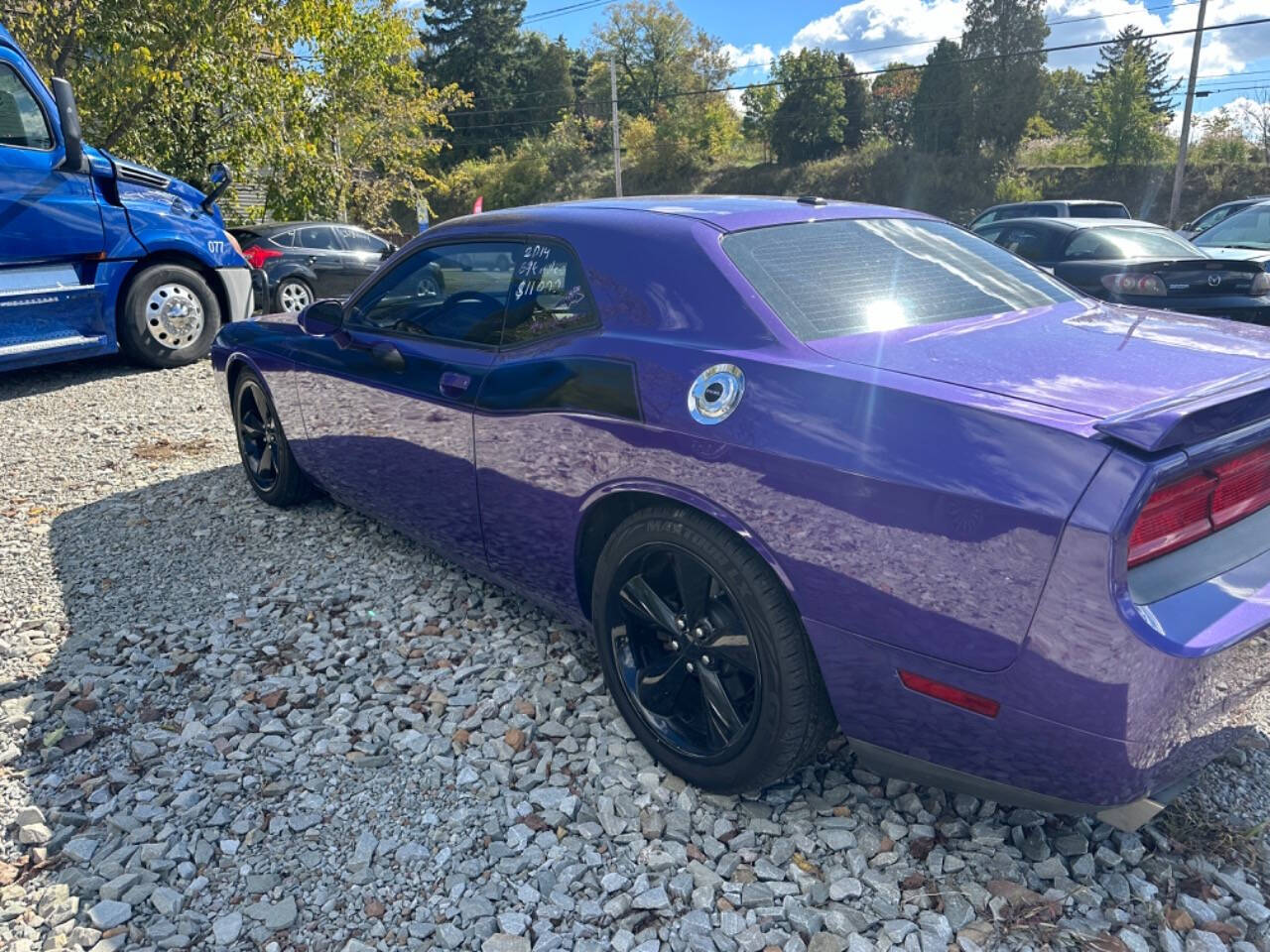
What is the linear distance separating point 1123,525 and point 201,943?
6.97 feet

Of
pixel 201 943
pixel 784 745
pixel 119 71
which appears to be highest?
pixel 119 71

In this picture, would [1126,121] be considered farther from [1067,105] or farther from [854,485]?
[854,485]

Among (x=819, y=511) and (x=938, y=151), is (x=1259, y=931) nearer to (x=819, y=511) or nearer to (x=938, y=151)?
(x=819, y=511)

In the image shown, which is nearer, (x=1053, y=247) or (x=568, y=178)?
(x=1053, y=247)

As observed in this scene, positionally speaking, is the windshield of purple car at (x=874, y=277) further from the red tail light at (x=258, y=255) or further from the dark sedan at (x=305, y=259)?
the red tail light at (x=258, y=255)

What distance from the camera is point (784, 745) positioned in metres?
2.20

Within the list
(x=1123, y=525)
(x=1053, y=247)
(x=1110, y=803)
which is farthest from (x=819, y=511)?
(x=1053, y=247)

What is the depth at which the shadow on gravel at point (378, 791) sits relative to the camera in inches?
84.0

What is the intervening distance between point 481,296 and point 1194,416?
2.16 metres

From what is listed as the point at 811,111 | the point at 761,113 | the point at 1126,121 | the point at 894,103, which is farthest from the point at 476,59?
the point at 1126,121

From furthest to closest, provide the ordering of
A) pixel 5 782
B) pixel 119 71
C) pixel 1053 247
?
1. pixel 119 71
2. pixel 1053 247
3. pixel 5 782

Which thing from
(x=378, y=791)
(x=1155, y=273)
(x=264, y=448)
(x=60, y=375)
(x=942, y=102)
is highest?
(x=942, y=102)

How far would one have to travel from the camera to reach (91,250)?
22.5ft

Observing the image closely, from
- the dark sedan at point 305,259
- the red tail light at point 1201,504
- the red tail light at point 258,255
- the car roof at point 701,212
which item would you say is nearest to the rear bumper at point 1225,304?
the car roof at point 701,212
